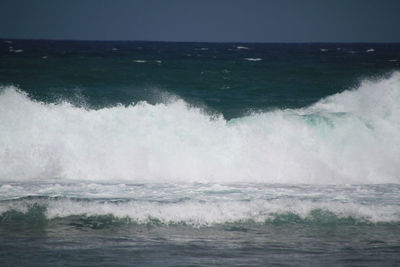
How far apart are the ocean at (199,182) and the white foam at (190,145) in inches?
1.5

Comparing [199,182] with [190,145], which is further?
[190,145]

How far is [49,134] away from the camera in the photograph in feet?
44.5

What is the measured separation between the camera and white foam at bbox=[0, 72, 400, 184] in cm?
1214

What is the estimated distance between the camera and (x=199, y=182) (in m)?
11.5

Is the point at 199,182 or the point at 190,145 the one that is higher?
the point at 190,145

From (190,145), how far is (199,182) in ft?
6.64

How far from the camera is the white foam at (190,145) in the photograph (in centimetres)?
1214

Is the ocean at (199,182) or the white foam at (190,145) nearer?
the ocean at (199,182)

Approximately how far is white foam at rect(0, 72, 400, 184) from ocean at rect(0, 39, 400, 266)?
39 millimetres

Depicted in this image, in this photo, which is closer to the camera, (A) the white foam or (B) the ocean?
(B) the ocean

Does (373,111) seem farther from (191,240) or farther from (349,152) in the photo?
(191,240)

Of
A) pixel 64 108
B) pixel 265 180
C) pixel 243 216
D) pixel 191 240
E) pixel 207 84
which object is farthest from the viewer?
pixel 207 84

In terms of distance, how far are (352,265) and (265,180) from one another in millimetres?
5394

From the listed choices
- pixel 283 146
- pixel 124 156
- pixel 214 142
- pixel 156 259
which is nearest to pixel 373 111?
pixel 283 146
